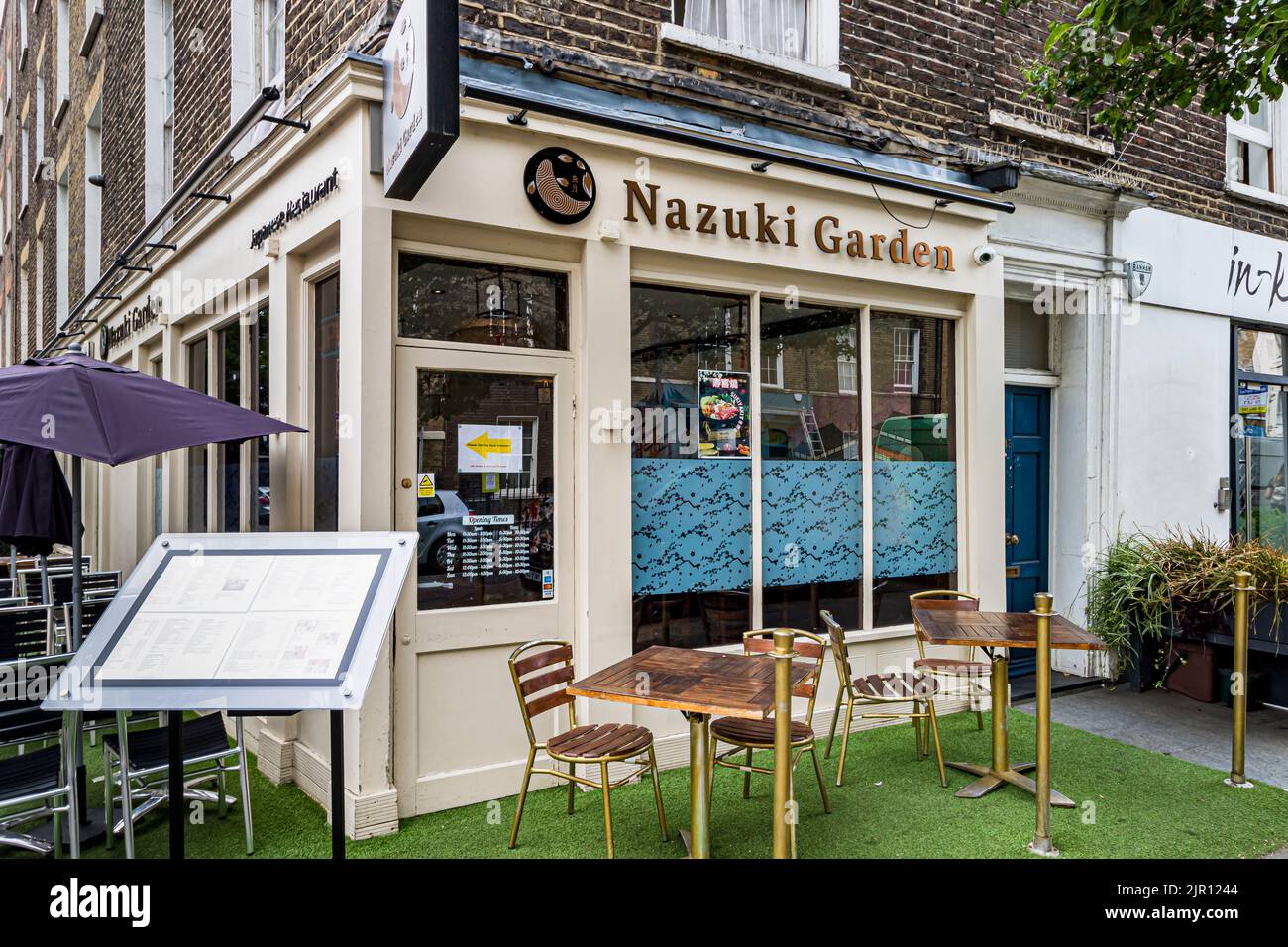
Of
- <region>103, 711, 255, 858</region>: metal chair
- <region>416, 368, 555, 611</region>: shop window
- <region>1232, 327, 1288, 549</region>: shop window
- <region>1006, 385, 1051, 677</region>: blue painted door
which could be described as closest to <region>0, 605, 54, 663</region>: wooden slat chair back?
<region>103, 711, 255, 858</region>: metal chair

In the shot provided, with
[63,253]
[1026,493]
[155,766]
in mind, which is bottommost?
[155,766]

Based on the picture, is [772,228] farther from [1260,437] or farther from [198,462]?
[1260,437]

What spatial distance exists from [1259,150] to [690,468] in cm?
829

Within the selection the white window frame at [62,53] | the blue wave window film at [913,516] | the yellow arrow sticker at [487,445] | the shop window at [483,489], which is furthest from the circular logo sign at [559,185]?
the white window frame at [62,53]

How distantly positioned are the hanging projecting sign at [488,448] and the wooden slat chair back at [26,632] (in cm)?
249

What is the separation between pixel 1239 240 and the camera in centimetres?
895

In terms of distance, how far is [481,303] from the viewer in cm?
511

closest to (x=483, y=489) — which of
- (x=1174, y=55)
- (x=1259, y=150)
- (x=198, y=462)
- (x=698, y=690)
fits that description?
(x=698, y=690)

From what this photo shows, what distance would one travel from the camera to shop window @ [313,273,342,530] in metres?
5.21

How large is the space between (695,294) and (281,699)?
4.02 m

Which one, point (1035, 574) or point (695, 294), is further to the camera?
point (1035, 574)

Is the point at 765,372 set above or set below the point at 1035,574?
above

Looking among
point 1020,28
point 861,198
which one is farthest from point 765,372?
point 1020,28
